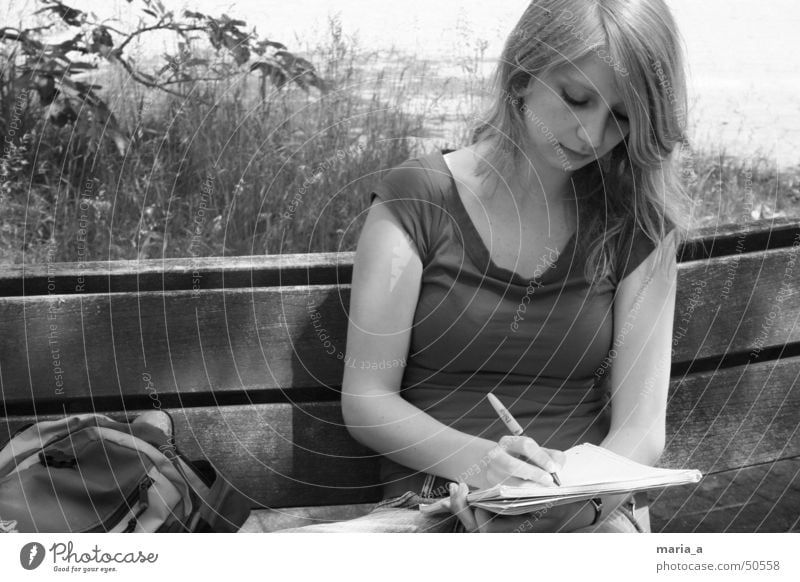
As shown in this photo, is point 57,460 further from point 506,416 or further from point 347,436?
point 506,416

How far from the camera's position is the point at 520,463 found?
1.22 m

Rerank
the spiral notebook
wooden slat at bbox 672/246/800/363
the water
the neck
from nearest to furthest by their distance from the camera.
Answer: the spiral notebook
the neck
wooden slat at bbox 672/246/800/363
the water

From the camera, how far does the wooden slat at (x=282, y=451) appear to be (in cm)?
151

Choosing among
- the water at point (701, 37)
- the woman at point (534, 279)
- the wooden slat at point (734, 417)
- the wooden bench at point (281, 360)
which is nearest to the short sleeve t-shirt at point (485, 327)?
the woman at point (534, 279)

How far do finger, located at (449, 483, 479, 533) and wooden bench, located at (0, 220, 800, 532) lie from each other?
35 cm

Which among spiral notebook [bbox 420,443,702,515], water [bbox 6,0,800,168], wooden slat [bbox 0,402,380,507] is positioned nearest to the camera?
spiral notebook [bbox 420,443,702,515]

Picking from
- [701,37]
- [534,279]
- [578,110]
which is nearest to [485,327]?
[534,279]

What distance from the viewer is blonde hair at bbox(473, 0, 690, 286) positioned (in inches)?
49.6

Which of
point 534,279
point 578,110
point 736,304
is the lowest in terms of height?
point 736,304

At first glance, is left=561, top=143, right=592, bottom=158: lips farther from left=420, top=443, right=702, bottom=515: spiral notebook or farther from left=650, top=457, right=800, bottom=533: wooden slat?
left=650, top=457, right=800, bottom=533: wooden slat

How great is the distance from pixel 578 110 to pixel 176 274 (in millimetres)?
627

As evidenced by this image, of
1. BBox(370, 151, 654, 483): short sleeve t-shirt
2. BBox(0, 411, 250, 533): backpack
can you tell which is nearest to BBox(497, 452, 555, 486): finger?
BBox(370, 151, 654, 483): short sleeve t-shirt

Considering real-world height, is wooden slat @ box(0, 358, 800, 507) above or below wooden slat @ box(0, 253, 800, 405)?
below

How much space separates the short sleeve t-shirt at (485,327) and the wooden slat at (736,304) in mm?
270
